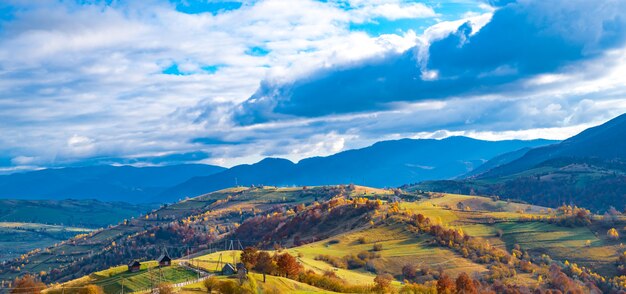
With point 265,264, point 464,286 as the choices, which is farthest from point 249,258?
point 464,286

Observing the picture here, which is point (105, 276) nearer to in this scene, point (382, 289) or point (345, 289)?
point (345, 289)

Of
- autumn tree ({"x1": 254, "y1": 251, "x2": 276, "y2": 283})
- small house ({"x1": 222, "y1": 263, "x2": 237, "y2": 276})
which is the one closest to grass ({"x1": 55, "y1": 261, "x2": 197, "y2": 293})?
small house ({"x1": 222, "y1": 263, "x2": 237, "y2": 276})

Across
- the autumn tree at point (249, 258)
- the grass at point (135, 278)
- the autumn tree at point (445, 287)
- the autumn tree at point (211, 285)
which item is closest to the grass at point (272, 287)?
the autumn tree at point (211, 285)

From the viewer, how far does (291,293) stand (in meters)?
125

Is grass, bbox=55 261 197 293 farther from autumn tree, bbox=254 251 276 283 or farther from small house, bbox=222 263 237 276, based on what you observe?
autumn tree, bbox=254 251 276 283

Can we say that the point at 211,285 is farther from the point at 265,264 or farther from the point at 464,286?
the point at 464,286

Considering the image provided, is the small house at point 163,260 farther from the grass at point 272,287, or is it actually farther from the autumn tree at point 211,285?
the autumn tree at point 211,285

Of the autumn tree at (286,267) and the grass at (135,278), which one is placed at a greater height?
the grass at (135,278)

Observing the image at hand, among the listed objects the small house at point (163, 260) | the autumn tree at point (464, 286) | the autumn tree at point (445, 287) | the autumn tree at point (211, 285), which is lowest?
the autumn tree at point (464, 286)

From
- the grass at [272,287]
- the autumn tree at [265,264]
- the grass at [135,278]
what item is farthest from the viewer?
the autumn tree at [265,264]

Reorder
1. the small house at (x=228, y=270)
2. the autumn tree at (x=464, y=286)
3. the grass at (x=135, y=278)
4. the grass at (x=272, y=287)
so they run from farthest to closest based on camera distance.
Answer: the autumn tree at (x=464, y=286) < the small house at (x=228, y=270) < the grass at (x=135, y=278) < the grass at (x=272, y=287)

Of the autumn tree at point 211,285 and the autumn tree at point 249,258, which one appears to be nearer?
the autumn tree at point 211,285

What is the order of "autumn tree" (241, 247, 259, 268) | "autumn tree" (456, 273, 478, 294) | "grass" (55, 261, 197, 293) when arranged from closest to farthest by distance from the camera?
"grass" (55, 261, 197, 293)
"autumn tree" (456, 273, 478, 294)
"autumn tree" (241, 247, 259, 268)

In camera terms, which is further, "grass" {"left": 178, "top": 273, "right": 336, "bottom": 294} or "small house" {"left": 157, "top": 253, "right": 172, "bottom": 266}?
"small house" {"left": 157, "top": 253, "right": 172, "bottom": 266}
